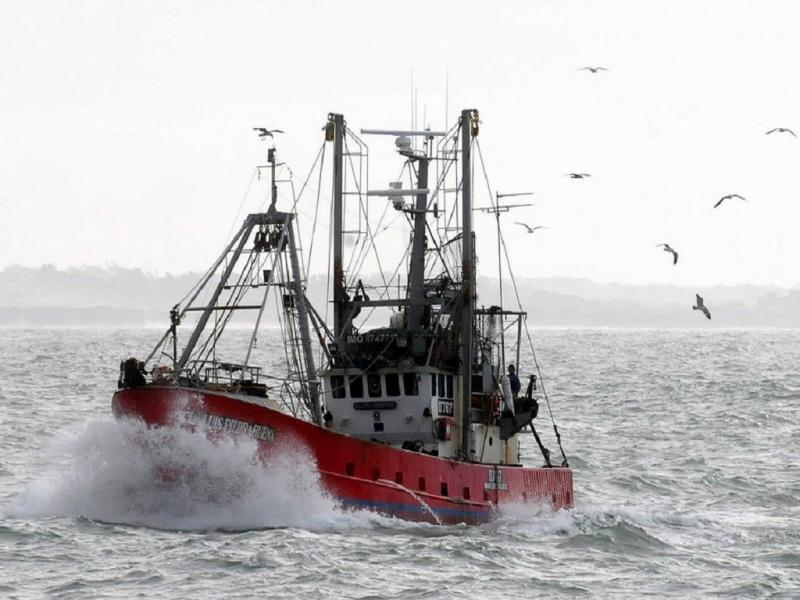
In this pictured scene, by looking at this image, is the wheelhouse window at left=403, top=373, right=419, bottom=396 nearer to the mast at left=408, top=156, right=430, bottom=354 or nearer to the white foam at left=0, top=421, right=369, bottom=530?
the mast at left=408, top=156, right=430, bottom=354

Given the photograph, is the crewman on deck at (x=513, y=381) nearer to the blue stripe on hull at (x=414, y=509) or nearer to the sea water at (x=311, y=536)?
the sea water at (x=311, y=536)

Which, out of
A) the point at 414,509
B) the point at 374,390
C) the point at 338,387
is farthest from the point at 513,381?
the point at 414,509

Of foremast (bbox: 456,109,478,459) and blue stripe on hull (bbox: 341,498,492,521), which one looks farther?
foremast (bbox: 456,109,478,459)

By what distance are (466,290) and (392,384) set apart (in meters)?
3.09

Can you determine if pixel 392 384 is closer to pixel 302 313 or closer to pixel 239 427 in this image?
pixel 302 313

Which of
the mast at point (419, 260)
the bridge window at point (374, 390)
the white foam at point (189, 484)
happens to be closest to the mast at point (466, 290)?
the mast at point (419, 260)

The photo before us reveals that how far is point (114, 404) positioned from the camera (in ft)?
113

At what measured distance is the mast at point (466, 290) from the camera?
3947 cm

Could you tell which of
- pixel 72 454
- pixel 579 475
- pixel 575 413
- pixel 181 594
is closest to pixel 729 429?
pixel 575 413

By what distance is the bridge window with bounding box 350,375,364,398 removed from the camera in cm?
3856

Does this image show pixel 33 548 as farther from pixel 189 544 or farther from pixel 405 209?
pixel 405 209

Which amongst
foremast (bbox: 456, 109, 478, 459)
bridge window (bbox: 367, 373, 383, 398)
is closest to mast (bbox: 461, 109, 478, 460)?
foremast (bbox: 456, 109, 478, 459)

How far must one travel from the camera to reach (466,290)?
130 ft

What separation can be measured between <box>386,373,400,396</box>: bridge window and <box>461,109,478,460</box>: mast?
6.28 ft
